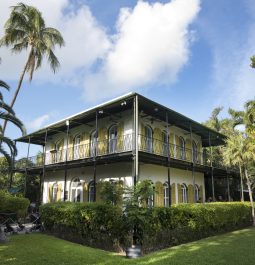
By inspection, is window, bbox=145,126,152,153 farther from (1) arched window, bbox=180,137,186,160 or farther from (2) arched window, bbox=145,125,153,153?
(1) arched window, bbox=180,137,186,160

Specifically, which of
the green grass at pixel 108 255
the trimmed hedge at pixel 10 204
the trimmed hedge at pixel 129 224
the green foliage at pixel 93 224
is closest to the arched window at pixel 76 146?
the trimmed hedge at pixel 129 224

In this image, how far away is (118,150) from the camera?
15367 millimetres

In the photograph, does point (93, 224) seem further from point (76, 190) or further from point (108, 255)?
point (76, 190)

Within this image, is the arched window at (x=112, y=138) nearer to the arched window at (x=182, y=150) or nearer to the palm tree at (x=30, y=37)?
the arched window at (x=182, y=150)

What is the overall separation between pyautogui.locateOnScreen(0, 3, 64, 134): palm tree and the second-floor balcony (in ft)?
16.0

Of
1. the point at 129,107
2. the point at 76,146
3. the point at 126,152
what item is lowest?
the point at 126,152

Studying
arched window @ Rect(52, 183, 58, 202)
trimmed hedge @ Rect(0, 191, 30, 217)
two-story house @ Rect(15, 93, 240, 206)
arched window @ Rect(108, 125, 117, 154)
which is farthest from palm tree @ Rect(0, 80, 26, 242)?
arched window @ Rect(52, 183, 58, 202)

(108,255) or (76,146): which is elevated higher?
(76,146)

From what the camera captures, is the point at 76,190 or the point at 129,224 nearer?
the point at 129,224

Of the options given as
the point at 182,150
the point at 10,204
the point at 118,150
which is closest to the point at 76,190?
the point at 118,150

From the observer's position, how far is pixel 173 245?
388 inches

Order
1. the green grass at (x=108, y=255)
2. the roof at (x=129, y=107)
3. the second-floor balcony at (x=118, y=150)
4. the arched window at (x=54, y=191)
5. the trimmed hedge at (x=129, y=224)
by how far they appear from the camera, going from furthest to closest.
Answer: the arched window at (x=54, y=191), the second-floor balcony at (x=118, y=150), the roof at (x=129, y=107), the trimmed hedge at (x=129, y=224), the green grass at (x=108, y=255)

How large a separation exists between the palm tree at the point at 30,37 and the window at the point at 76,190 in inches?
263

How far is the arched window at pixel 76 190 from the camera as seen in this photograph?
1784cm
